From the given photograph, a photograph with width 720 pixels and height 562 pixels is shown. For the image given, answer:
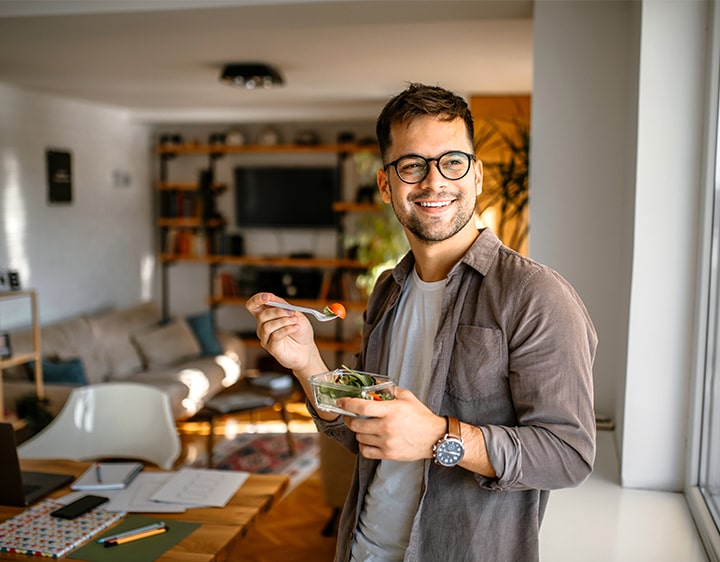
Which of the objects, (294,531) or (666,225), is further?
(294,531)

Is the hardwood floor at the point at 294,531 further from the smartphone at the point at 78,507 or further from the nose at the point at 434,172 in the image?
the nose at the point at 434,172

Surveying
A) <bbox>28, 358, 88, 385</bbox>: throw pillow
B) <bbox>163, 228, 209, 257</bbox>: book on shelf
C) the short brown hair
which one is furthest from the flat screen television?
the short brown hair

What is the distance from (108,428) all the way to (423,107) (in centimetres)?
234

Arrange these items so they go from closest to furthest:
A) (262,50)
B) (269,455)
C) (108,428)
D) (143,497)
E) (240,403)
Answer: (143,497) < (108,428) < (262,50) < (240,403) < (269,455)

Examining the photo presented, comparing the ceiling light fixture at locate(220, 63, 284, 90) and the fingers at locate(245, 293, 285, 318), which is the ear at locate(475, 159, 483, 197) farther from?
the ceiling light fixture at locate(220, 63, 284, 90)

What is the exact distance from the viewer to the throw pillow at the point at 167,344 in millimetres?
6414

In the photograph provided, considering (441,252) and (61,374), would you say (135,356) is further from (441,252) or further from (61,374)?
(441,252)

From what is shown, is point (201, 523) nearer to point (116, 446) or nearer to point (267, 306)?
point (267, 306)

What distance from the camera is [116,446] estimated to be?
311 centimetres

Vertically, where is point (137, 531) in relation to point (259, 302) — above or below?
below

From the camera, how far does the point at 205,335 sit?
7.00 metres

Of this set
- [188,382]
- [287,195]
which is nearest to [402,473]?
[188,382]

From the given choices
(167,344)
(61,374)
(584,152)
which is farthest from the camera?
(167,344)

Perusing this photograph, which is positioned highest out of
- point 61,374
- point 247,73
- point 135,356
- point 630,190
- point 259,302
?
point 247,73
